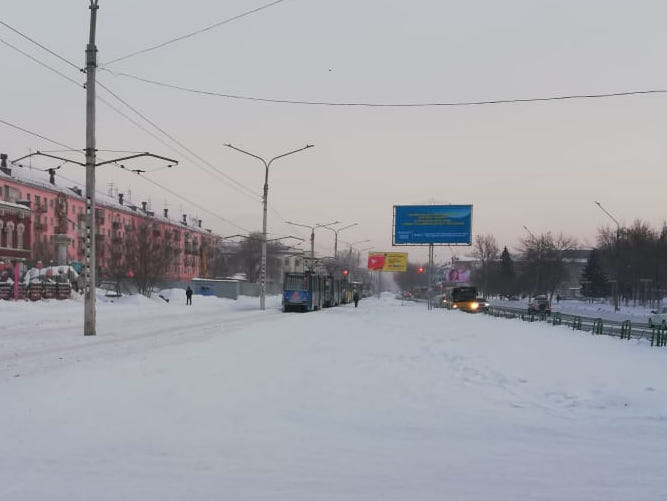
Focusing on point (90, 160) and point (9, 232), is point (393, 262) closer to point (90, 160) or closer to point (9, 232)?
point (9, 232)

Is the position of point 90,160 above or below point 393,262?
above

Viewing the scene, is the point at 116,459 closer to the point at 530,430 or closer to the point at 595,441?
the point at 530,430

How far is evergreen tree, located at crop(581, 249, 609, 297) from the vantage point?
99.9m

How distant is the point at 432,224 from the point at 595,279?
64.5 meters

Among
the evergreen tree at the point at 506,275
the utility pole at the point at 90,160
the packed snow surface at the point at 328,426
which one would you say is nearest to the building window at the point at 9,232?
the utility pole at the point at 90,160

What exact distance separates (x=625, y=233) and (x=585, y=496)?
248 feet

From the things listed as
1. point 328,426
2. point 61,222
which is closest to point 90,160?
point 328,426

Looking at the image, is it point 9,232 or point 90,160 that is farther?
point 9,232

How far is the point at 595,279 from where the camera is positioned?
102m

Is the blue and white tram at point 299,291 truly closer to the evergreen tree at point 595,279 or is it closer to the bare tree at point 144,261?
the bare tree at point 144,261

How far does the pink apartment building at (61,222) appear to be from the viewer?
65125mm

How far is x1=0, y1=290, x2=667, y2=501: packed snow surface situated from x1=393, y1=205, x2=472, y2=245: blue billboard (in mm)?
33682

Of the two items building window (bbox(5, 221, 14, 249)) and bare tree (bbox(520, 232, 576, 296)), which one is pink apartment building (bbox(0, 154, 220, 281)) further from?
bare tree (bbox(520, 232, 576, 296))

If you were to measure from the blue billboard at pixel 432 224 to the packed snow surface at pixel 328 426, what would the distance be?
33.7 meters
